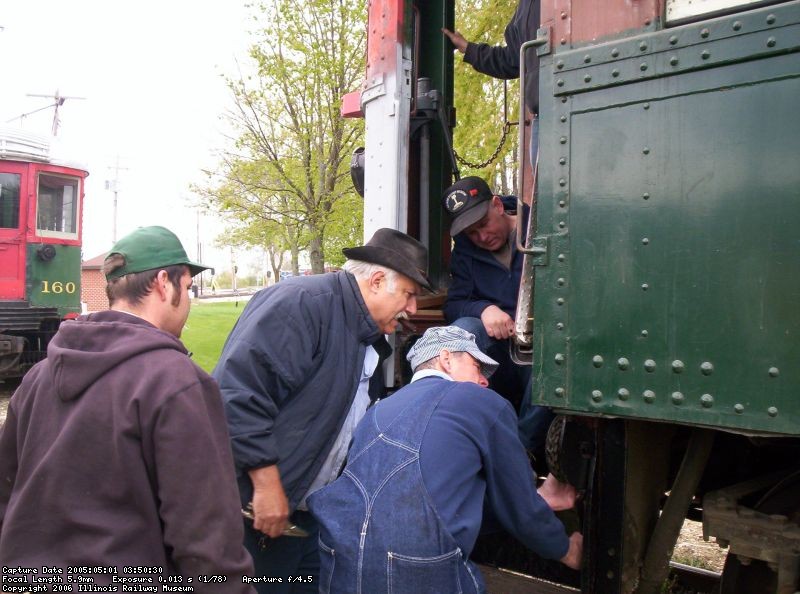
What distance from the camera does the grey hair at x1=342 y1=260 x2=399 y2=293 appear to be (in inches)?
100

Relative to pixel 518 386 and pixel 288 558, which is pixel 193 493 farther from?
pixel 518 386

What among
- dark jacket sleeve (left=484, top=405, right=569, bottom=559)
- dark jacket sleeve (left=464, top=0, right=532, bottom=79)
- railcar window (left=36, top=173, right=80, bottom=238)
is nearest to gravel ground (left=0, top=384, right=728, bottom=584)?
dark jacket sleeve (left=484, top=405, right=569, bottom=559)

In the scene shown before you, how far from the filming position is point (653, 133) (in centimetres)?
184

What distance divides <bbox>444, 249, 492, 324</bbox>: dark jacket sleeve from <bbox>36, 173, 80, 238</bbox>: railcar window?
9.14m

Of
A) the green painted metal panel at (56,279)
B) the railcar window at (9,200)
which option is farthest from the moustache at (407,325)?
the railcar window at (9,200)

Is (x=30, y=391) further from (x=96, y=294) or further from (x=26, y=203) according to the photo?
(x=96, y=294)

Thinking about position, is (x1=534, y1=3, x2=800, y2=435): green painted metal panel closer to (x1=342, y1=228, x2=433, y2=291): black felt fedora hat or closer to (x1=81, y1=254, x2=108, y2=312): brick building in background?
(x1=342, y1=228, x2=433, y2=291): black felt fedora hat

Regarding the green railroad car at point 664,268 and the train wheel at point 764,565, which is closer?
the green railroad car at point 664,268

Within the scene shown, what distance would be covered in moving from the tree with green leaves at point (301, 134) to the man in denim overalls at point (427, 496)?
24.6ft

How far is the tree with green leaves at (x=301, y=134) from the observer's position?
894 cm

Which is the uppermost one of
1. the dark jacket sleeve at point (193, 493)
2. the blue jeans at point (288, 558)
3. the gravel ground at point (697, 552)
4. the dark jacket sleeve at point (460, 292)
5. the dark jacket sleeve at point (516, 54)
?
the dark jacket sleeve at point (516, 54)

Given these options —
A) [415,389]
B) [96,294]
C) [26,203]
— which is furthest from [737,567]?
[96,294]

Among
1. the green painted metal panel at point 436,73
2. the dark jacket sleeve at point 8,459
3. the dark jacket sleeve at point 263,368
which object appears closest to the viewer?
the dark jacket sleeve at point 8,459

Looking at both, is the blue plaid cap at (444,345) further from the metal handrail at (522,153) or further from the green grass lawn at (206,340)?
the green grass lawn at (206,340)
